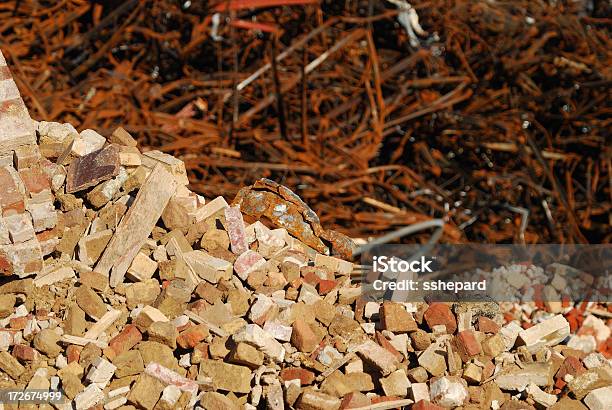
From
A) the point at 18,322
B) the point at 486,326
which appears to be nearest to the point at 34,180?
the point at 18,322

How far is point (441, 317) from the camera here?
2.07m

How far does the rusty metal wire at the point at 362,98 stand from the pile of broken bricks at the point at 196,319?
1374mm

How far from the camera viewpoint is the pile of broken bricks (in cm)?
189

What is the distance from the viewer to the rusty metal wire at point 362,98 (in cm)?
395

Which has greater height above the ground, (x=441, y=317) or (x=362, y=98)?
(x=441, y=317)

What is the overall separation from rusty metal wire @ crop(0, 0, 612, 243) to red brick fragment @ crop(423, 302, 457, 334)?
5.27 feet

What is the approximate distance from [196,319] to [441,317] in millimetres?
606

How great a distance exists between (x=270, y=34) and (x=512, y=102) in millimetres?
1383

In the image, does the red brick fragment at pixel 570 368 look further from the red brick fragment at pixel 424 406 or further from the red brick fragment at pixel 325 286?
the red brick fragment at pixel 325 286

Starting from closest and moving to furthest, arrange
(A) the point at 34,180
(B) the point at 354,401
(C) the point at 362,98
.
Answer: (B) the point at 354,401 → (A) the point at 34,180 → (C) the point at 362,98

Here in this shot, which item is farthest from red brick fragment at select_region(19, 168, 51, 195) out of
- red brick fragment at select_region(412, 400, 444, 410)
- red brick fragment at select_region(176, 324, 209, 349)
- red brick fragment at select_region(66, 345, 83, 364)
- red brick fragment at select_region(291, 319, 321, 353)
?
red brick fragment at select_region(412, 400, 444, 410)

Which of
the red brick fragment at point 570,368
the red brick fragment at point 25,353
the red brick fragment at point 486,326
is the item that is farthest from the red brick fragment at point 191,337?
the red brick fragment at point 570,368

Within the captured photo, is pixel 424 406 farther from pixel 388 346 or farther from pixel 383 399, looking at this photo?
pixel 388 346

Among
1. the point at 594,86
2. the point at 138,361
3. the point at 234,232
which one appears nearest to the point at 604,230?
the point at 594,86
